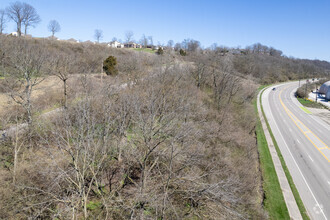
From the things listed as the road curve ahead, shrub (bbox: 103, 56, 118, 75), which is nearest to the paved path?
the road curve ahead

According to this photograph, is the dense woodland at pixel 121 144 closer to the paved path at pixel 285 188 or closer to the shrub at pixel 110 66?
the shrub at pixel 110 66

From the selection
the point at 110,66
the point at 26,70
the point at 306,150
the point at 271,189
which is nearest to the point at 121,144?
the point at 26,70

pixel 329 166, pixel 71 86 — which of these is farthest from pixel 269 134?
pixel 71 86

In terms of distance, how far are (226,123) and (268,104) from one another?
38.3 m

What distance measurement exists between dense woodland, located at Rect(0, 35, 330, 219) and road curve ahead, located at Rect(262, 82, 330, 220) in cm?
Result: 491

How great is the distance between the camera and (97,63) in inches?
1729

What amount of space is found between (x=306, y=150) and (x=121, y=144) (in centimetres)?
3097

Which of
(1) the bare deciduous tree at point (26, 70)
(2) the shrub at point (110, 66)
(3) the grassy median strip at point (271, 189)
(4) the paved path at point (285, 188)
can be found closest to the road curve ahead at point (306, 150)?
(4) the paved path at point (285, 188)

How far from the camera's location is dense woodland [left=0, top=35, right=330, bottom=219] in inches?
448

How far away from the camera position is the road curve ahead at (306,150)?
2053 centimetres

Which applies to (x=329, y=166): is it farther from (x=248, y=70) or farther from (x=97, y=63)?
(x=248, y=70)

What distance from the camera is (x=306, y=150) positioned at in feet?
104

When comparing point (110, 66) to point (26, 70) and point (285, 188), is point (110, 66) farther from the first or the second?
point (285, 188)

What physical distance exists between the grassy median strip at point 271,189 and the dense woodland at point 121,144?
85cm
